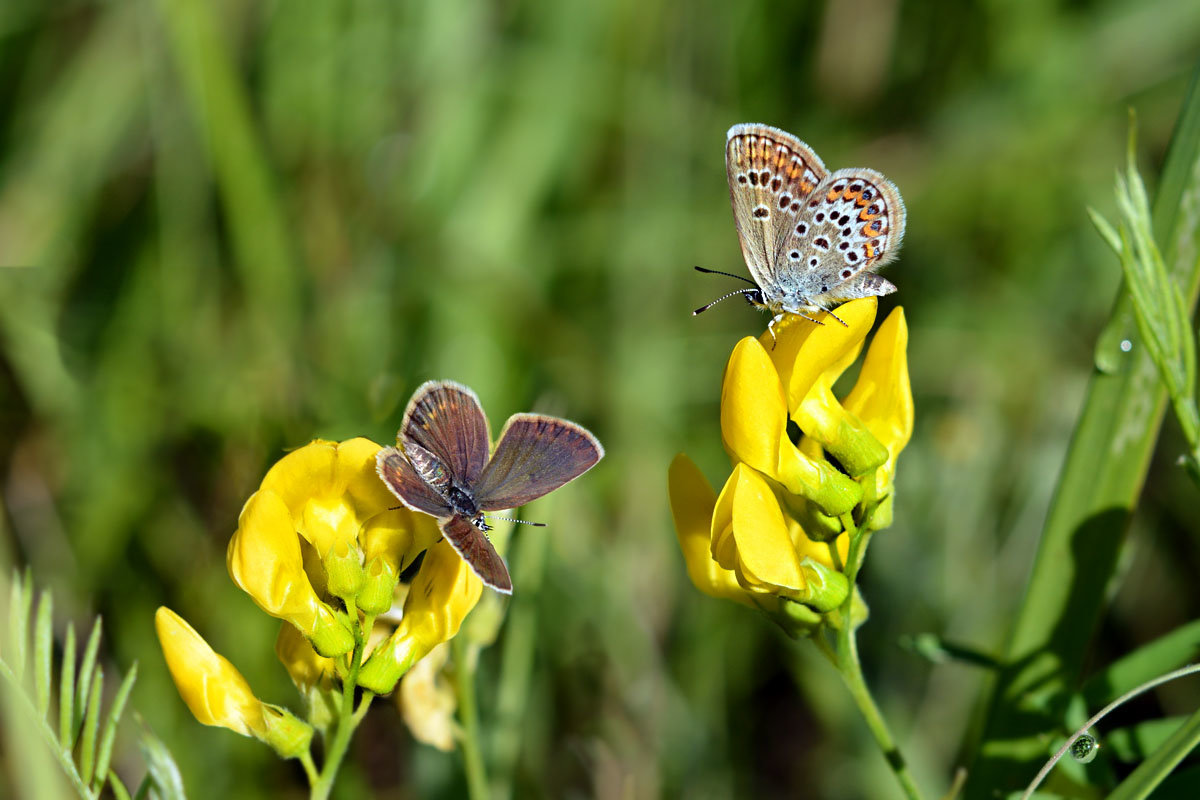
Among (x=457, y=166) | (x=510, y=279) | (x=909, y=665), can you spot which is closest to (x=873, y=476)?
(x=909, y=665)

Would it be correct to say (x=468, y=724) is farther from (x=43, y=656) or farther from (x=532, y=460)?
(x=43, y=656)

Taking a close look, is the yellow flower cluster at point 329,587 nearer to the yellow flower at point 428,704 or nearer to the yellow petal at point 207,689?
the yellow petal at point 207,689

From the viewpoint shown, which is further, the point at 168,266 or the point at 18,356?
the point at 168,266

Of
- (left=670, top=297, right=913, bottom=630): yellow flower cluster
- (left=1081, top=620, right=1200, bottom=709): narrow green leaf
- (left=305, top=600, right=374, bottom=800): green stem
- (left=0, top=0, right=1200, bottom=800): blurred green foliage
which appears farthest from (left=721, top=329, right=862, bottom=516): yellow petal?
(left=0, top=0, right=1200, bottom=800): blurred green foliage

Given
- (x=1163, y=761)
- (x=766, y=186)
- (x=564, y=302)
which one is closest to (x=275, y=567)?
(x=766, y=186)

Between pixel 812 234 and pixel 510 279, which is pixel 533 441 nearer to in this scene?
pixel 812 234
